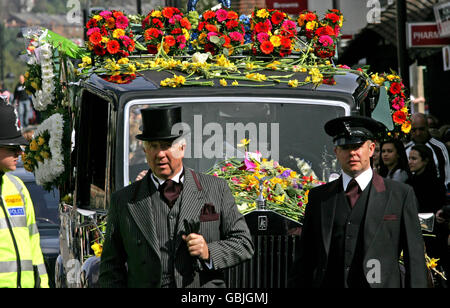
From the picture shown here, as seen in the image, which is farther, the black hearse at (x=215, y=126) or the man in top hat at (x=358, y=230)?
the black hearse at (x=215, y=126)

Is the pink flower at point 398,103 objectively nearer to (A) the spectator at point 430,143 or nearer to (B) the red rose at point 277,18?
(B) the red rose at point 277,18

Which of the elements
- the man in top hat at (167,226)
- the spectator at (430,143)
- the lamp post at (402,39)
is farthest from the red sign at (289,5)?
the man in top hat at (167,226)

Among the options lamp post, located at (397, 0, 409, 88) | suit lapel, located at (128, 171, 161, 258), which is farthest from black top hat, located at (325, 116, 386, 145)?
lamp post, located at (397, 0, 409, 88)

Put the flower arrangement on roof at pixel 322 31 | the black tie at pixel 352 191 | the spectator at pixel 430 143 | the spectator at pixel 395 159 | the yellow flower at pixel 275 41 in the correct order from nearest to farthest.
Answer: the black tie at pixel 352 191 < the yellow flower at pixel 275 41 < the flower arrangement on roof at pixel 322 31 < the spectator at pixel 395 159 < the spectator at pixel 430 143

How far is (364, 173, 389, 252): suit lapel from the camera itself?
539 centimetres

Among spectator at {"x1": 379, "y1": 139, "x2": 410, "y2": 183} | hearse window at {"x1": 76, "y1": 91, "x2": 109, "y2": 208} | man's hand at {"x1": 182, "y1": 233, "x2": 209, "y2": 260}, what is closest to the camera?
man's hand at {"x1": 182, "y1": 233, "x2": 209, "y2": 260}

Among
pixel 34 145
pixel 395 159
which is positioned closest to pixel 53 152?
pixel 34 145

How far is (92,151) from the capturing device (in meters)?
7.52

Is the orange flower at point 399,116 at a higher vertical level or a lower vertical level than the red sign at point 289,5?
lower

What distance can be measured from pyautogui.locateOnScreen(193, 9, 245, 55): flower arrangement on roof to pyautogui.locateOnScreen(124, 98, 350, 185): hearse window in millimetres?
1170

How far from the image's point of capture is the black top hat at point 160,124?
535 centimetres

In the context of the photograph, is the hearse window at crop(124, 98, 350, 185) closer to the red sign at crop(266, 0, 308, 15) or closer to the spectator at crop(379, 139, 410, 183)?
the spectator at crop(379, 139, 410, 183)

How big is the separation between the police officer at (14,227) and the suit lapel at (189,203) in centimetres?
89

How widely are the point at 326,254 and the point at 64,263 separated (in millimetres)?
2923
